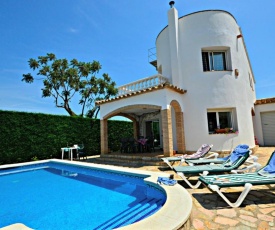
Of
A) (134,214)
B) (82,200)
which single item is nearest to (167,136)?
(82,200)

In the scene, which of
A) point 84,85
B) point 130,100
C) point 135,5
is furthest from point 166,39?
point 84,85

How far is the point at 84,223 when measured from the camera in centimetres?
443

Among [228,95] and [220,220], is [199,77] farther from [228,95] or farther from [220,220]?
[220,220]

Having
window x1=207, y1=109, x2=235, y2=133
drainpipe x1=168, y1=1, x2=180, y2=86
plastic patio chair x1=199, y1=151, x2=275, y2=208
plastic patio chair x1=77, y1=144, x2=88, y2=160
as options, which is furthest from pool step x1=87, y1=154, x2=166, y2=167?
drainpipe x1=168, y1=1, x2=180, y2=86

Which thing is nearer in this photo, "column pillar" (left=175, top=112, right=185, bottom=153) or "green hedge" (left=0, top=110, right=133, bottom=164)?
"column pillar" (left=175, top=112, right=185, bottom=153)

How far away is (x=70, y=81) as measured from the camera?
981 inches

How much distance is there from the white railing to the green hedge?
17.8ft

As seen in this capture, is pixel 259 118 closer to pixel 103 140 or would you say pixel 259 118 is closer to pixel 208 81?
pixel 208 81

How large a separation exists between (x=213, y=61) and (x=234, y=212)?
11.9 m

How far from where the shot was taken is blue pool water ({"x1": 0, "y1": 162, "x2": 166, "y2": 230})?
15.0 ft

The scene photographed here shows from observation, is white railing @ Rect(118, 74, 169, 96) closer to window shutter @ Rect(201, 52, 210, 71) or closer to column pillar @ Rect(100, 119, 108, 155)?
window shutter @ Rect(201, 52, 210, 71)

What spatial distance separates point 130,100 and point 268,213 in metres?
10.3

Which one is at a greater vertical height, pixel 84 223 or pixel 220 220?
pixel 220 220

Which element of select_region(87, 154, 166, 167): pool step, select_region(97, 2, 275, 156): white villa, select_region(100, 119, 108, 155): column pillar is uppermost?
select_region(97, 2, 275, 156): white villa
